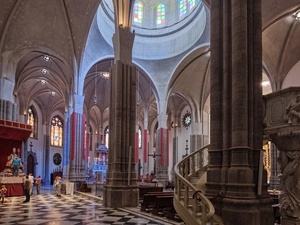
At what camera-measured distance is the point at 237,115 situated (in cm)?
604

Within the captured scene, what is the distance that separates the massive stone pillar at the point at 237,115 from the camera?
5.80m

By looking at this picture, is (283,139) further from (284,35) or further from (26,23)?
(26,23)

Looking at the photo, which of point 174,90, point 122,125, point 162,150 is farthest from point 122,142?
point 174,90

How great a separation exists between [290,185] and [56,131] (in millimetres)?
33072

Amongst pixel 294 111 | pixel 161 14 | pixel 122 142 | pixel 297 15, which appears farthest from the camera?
pixel 161 14

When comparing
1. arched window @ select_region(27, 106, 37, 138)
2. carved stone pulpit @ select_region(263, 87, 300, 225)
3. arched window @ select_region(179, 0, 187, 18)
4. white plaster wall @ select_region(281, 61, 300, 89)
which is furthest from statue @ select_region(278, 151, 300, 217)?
arched window @ select_region(27, 106, 37, 138)

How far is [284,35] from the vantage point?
17156 millimetres

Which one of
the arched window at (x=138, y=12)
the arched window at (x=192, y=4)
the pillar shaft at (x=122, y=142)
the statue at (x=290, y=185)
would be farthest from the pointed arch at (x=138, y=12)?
the statue at (x=290, y=185)

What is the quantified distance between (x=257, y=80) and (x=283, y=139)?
4.20 ft

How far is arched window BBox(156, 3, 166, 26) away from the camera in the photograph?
24.3 meters

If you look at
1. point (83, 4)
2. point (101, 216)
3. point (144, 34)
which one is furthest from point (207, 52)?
point (101, 216)

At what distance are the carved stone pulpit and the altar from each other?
13.6 metres

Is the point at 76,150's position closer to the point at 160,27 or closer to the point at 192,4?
the point at 160,27

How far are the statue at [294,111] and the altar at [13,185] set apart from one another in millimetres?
14061
